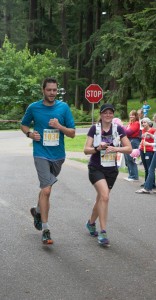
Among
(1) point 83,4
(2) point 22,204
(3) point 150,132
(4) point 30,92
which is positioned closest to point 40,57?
(4) point 30,92

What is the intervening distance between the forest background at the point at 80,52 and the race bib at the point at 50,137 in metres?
9.98

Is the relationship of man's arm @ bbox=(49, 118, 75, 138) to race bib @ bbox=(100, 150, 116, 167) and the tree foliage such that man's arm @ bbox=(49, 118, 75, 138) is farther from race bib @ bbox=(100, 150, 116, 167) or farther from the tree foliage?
the tree foliage

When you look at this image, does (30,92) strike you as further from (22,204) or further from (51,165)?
(51,165)

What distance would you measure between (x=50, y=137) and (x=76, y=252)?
1.46m

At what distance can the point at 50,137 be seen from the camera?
250 inches

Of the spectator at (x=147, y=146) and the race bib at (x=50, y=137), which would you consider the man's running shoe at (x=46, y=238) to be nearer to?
the race bib at (x=50, y=137)

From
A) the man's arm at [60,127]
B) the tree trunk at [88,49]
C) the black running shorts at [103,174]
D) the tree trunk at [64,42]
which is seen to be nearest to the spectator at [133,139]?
the black running shorts at [103,174]

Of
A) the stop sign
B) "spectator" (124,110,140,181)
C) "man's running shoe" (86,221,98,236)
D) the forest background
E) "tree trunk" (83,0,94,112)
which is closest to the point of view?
"man's running shoe" (86,221,98,236)

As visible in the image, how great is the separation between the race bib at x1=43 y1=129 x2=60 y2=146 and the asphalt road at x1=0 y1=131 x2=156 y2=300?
128cm

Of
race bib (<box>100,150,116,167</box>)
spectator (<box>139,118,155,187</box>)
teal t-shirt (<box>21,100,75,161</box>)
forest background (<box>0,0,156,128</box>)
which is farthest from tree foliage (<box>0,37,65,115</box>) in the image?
race bib (<box>100,150,116,167</box>)

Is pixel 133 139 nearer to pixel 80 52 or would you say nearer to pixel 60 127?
pixel 60 127

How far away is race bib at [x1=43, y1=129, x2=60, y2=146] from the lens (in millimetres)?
6351

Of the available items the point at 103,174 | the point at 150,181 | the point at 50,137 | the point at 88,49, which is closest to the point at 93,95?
the point at 150,181

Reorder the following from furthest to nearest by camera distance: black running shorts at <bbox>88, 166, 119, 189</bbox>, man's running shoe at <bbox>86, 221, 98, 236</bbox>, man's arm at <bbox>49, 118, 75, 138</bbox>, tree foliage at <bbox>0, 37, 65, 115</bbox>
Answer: tree foliage at <bbox>0, 37, 65, 115</bbox> < man's running shoe at <bbox>86, 221, 98, 236</bbox> < black running shorts at <bbox>88, 166, 119, 189</bbox> < man's arm at <bbox>49, 118, 75, 138</bbox>
